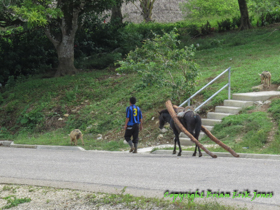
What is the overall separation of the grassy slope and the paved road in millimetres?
3607

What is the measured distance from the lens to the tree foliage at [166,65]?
16281 millimetres

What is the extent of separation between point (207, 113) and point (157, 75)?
2.58m

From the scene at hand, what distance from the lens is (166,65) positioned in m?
16.4

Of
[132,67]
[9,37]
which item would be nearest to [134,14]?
[9,37]

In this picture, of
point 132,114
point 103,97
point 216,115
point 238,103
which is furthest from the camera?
point 103,97

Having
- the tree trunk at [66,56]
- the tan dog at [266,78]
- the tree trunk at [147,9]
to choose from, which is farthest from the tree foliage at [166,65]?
the tree trunk at [147,9]

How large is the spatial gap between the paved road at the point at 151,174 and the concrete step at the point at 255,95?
5.04m

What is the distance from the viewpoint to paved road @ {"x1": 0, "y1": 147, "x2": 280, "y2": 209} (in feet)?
23.5

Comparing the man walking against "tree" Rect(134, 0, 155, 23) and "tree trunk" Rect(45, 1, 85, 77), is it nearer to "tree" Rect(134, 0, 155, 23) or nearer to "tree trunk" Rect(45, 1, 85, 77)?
"tree trunk" Rect(45, 1, 85, 77)

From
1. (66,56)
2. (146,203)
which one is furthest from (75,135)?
(66,56)

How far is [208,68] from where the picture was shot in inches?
844

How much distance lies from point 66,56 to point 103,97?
5614 mm

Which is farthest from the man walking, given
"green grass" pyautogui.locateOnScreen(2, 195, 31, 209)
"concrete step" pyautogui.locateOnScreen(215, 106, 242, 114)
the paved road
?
"green grass" pyautogui.locateOnScreen(2, 195, 31, 209)

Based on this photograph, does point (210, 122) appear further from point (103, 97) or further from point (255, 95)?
point (103, 97)
